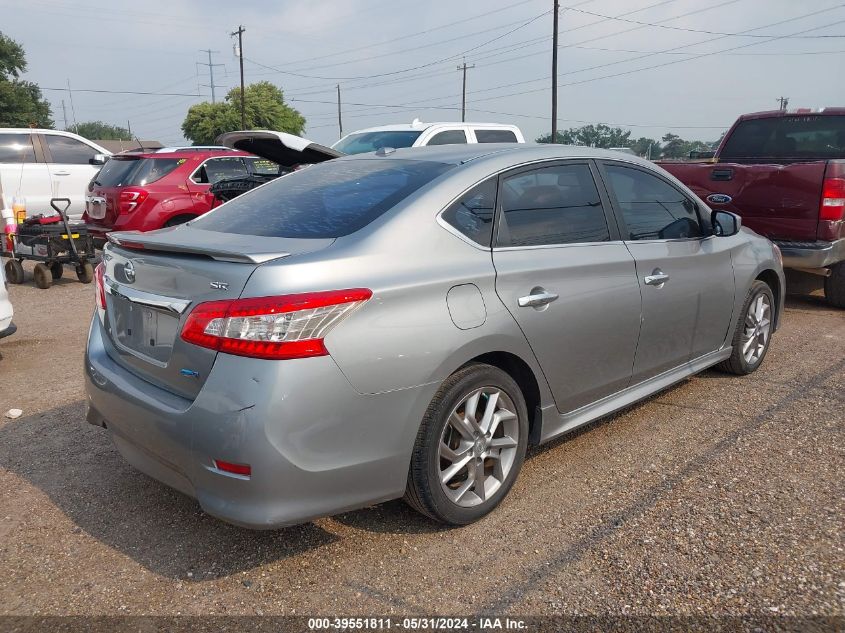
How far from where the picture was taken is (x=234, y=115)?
184ft

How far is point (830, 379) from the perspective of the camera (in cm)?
503

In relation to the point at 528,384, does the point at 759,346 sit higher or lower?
lower

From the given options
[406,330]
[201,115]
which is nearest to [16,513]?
[406,330]

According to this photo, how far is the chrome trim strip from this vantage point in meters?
2.66

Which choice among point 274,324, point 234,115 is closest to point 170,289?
point 274,324

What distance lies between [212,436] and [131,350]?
72 cm

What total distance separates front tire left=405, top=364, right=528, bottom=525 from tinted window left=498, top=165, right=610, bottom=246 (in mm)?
695

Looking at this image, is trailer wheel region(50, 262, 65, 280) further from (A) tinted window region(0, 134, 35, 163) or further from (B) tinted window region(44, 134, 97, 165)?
(B) tinted window region(44, 134, 97, 165)

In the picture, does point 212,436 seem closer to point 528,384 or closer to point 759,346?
point 528,384

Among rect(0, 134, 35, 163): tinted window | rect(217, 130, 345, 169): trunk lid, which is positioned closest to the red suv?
rect(0, 134, 35, 163): tinted window

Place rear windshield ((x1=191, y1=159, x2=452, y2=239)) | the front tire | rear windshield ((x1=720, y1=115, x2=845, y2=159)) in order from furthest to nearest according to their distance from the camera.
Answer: rear windshield ((x1=720, y1=115, x2=845, y2=159)) → rear windshield ((x1=191, y1=159, x2=452, y2=239)) → the front tire

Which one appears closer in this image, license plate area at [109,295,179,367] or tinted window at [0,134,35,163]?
license plate area at [109,295,179,367]

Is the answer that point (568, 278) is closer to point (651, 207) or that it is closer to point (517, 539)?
point (651, 207)

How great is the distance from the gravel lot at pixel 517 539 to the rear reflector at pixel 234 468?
0.51 metres
